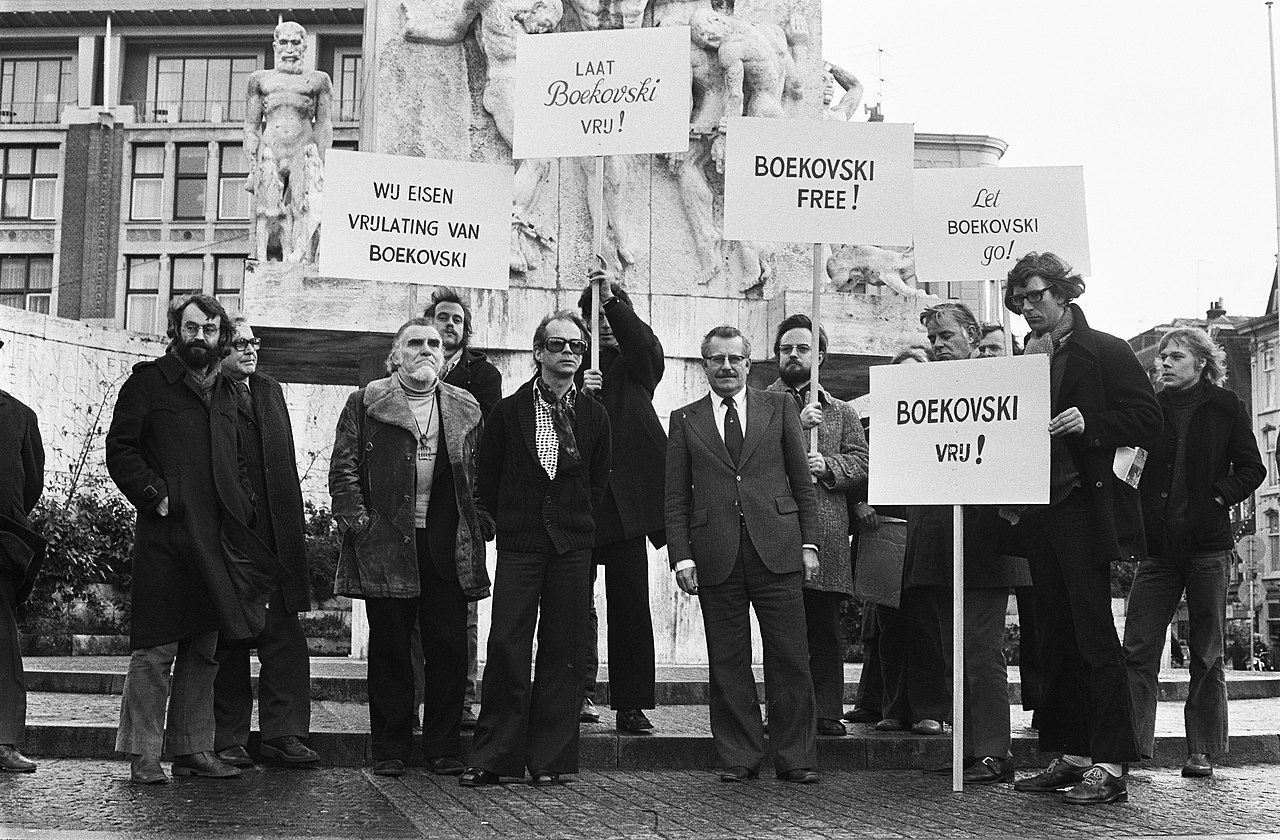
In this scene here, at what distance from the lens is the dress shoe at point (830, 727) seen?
856 centimetres

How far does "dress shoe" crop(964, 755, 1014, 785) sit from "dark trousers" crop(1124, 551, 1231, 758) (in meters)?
0.83

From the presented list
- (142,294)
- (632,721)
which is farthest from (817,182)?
(142,294)

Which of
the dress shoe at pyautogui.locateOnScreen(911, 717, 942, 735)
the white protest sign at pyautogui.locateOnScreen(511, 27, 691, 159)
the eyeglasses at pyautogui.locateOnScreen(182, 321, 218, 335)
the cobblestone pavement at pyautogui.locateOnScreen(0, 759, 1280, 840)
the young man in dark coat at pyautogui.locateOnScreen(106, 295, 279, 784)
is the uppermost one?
the white protest sign at pyautogui.locateOnScreen(511, 27, 691, 159)

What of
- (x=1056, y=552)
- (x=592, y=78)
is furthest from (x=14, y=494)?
(x=1056, y=552)

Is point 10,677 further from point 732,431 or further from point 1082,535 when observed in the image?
point 1082,535

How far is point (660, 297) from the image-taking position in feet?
43.7

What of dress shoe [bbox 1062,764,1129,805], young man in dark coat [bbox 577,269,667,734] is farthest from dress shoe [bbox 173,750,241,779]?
dress shoe [bbox 1062,764,1129,805]

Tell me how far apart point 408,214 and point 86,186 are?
57.0 m

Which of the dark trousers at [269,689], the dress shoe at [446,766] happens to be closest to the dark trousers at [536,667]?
the dress shoe at [446,766]

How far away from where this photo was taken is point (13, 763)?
7.57 metres

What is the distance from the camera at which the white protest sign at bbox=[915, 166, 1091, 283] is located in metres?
9.53

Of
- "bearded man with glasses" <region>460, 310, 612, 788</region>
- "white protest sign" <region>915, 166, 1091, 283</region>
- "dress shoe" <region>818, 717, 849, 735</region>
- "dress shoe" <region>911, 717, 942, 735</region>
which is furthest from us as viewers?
"white protest sign" <region>915, 166, 1091, 283</region>

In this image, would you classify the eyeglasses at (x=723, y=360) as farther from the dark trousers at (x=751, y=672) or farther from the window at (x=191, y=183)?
the window at (x=191, y=183)

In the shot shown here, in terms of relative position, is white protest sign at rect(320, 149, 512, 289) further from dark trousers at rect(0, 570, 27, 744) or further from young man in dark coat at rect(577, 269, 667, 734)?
dark trousers at rect(0, 570, 27, 744)
